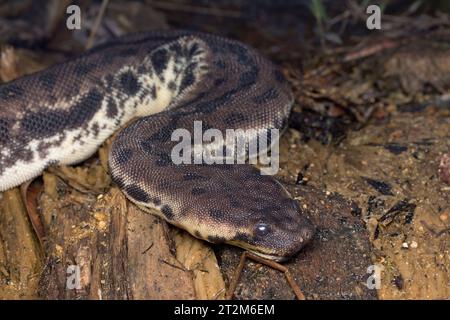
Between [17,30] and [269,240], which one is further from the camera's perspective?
[17,30]

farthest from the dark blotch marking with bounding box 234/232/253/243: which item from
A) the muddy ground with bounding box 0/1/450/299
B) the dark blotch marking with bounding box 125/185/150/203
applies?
the dark blotch marking with bounding box 125/185/150/203

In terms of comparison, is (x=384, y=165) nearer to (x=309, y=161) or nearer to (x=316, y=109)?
(x=309, y=161)

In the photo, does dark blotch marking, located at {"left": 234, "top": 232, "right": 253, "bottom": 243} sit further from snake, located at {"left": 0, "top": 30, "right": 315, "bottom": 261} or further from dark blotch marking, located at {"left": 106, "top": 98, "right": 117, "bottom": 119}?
dark blotch marking, located at {"left": 106, "top": 98, "right": 117, "bottom": 119}

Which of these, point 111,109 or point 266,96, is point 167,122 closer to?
point 111,109

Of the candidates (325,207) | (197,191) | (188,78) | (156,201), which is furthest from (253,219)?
(188,78)

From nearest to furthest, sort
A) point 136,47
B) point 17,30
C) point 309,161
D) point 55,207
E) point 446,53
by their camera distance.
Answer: point 55,207
point 309,161
point 136,47
point 446,53
point 17,30

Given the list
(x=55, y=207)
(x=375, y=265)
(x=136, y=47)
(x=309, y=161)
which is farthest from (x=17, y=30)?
(x=375, y=265)
